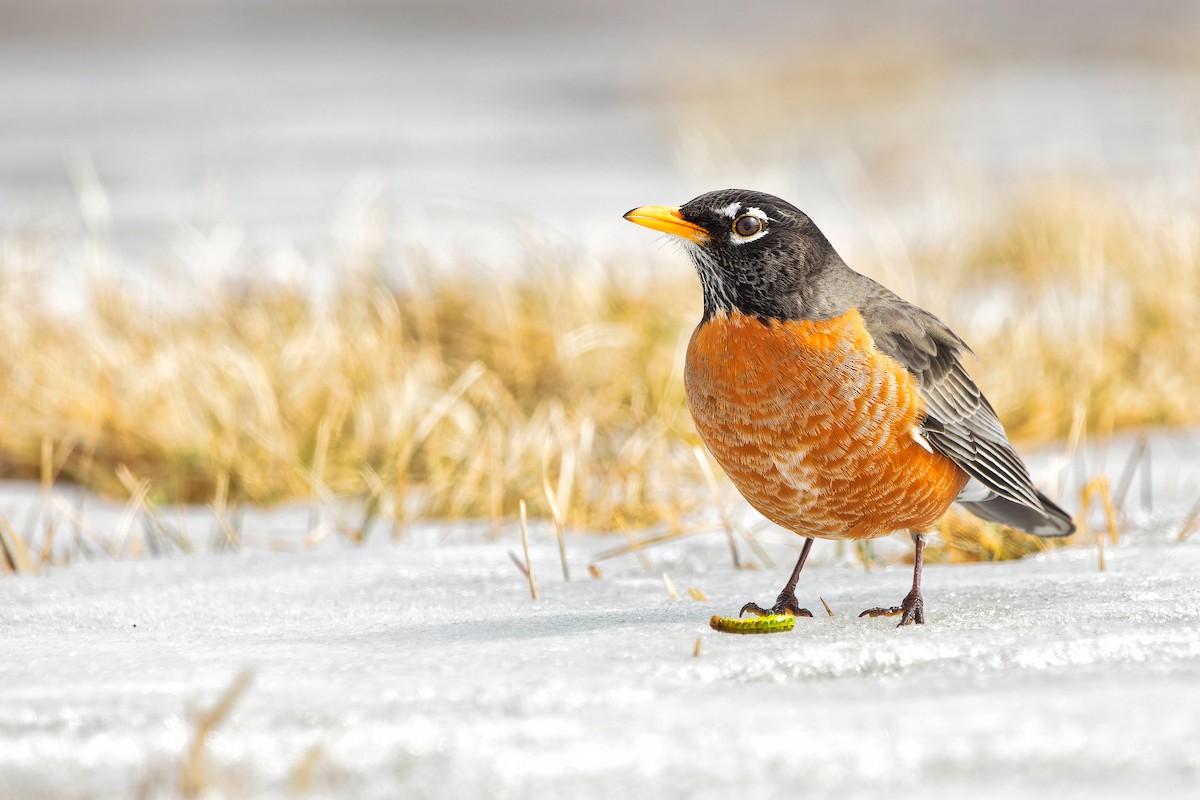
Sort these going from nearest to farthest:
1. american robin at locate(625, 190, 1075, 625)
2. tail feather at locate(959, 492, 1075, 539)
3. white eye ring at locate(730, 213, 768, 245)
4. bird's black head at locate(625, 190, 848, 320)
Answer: american robin at locate(625, 190, 1075, 625) → bird's black head at locate(625, 190, 848, 320) → white eye ring at locate(730, 213, 768, 245) → tail feather at locate(959, 492, 1075, 539)

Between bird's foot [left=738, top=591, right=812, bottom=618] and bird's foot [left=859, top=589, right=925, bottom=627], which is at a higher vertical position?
bird's foot [left=859, top=589, right=925, bottom=627]

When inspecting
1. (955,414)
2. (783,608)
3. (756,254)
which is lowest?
(783,608)

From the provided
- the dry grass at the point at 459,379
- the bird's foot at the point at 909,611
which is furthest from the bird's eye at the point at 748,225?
the dry grass at the point at 459,379

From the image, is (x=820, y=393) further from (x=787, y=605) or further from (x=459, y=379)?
(x=459, y=379)

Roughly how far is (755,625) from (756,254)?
3.27 feet

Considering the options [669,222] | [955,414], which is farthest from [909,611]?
[669,222]

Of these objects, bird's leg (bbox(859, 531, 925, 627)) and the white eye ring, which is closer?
bird's leg (bbox(859, 531, 925, 627))

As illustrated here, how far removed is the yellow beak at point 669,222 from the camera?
356cm

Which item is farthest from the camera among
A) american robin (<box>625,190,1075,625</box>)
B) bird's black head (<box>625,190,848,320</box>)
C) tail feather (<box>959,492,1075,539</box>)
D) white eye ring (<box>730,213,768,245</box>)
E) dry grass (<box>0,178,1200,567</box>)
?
dry grass (<box>0,178,1200,567</box>)

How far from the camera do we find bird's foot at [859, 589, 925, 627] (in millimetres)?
3143

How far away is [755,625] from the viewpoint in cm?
300

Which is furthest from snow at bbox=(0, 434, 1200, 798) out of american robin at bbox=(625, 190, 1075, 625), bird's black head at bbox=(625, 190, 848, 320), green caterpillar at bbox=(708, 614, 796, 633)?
bird's black head at bbox=(625, 190, 848, 320)

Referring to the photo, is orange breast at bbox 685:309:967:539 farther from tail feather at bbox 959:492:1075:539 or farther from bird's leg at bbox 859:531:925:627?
tail feather at bbox 959:492:1075:539

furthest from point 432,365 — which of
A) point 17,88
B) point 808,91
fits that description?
point 17,88
